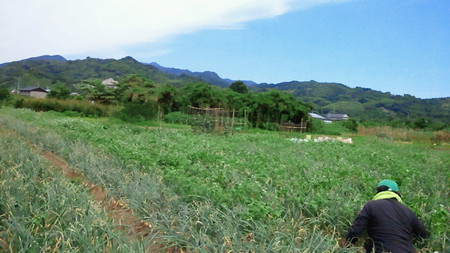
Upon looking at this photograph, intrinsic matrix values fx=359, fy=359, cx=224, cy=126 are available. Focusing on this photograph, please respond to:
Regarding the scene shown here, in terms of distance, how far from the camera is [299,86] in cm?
9694

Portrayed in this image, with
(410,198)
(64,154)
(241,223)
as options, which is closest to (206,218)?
(241,223)

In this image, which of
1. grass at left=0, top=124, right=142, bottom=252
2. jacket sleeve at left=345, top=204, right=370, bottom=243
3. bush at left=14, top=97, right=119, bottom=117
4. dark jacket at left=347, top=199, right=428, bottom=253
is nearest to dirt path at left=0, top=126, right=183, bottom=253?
grass at left=0, top=124, right=142, bottom=252

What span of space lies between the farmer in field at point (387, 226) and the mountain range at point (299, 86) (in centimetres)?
5489

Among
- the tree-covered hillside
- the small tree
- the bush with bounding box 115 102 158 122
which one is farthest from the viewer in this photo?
the tree-covered hillside

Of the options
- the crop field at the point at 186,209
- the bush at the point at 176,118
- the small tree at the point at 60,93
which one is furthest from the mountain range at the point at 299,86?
the crop field at the point at 186,209

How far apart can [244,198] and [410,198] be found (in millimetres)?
2303

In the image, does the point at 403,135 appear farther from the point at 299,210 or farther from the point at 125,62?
the point at 125,62

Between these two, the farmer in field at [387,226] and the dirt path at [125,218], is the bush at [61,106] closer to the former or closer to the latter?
the dirt path at [125,218]

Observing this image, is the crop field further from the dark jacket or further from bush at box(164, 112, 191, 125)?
bush at box(164, 112, 191, 125)

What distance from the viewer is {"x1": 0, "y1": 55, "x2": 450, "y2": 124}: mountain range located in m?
65.1

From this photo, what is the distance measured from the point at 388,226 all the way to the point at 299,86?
315ft

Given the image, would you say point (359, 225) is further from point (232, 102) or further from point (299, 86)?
point (299, 86)

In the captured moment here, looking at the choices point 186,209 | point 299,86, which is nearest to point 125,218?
point 186,209

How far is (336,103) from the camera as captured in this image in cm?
7962
